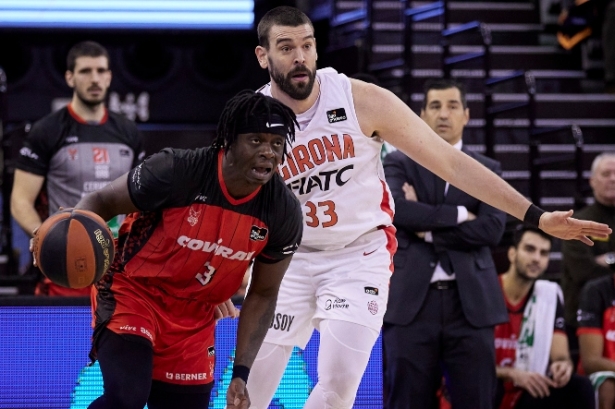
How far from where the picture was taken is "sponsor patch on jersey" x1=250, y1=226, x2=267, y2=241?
13.9ft

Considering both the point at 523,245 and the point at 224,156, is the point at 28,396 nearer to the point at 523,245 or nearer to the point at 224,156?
the point at 224,156

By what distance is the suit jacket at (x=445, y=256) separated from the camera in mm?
5898

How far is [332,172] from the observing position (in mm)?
4852

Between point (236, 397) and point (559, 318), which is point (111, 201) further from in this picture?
point (559, 318)

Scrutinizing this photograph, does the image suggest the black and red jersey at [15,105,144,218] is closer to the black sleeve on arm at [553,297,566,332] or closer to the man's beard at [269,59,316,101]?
the man's beard at [269,59,316,101]

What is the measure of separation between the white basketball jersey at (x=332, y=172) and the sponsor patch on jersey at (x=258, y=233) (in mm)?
614

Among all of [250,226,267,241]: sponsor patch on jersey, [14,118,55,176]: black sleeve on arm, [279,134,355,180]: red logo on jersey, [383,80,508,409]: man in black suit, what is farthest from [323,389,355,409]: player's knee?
[14,118,55,176]: black sleeve on arm

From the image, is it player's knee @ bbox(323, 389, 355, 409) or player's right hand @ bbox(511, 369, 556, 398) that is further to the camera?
player's right hand @ bbox(511, 369, 556, 398)

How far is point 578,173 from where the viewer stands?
934cm

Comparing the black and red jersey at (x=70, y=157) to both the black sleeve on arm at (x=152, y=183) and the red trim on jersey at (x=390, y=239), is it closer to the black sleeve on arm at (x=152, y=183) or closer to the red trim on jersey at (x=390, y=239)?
the red trim on jersey at (x=390, y=239)

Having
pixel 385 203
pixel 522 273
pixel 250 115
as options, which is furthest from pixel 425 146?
pixel 522 273

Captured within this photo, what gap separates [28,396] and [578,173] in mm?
5515

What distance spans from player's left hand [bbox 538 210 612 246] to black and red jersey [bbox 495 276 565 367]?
229cm

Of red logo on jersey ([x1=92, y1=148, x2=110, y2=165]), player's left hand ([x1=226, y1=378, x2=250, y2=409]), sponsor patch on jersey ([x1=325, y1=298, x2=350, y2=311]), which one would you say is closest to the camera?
player's left hand ([x1=226, y1=378, x2=250, y2=409])
